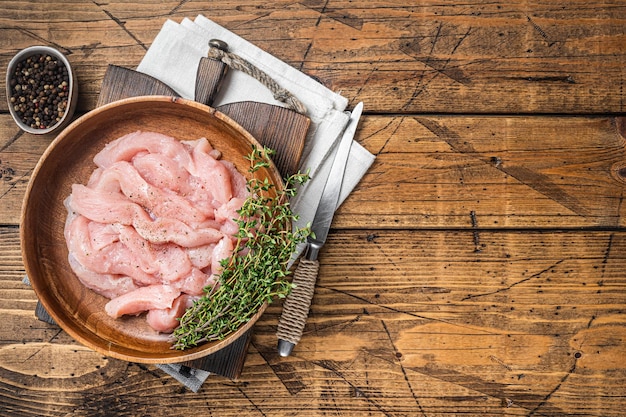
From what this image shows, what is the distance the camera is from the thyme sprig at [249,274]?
154 cm

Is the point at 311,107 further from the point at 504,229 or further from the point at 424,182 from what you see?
the point at 504,229

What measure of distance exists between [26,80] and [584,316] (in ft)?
6.79

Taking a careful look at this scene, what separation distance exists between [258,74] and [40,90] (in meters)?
0.73

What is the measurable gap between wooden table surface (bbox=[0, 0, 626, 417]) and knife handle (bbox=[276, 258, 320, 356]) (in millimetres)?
94

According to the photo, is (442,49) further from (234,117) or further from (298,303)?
(298,303)

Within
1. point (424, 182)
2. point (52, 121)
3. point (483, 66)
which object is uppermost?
point (483, 66)

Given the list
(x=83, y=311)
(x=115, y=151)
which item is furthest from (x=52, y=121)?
(x=83, y=311)

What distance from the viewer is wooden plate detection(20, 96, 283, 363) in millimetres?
1683

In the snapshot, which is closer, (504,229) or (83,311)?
(83,311)

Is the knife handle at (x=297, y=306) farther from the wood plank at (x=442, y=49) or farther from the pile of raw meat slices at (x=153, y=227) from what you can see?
the wood plank at (x=442, y=49)

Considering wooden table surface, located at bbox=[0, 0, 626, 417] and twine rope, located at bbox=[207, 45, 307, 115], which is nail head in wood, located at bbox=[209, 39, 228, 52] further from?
wooden table surface, located at bbox=[0, 0, 626, 417]

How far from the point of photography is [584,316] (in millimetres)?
1960

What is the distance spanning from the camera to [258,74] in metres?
1.87

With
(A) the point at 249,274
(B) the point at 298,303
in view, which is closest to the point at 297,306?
(B) the point at 298,303
